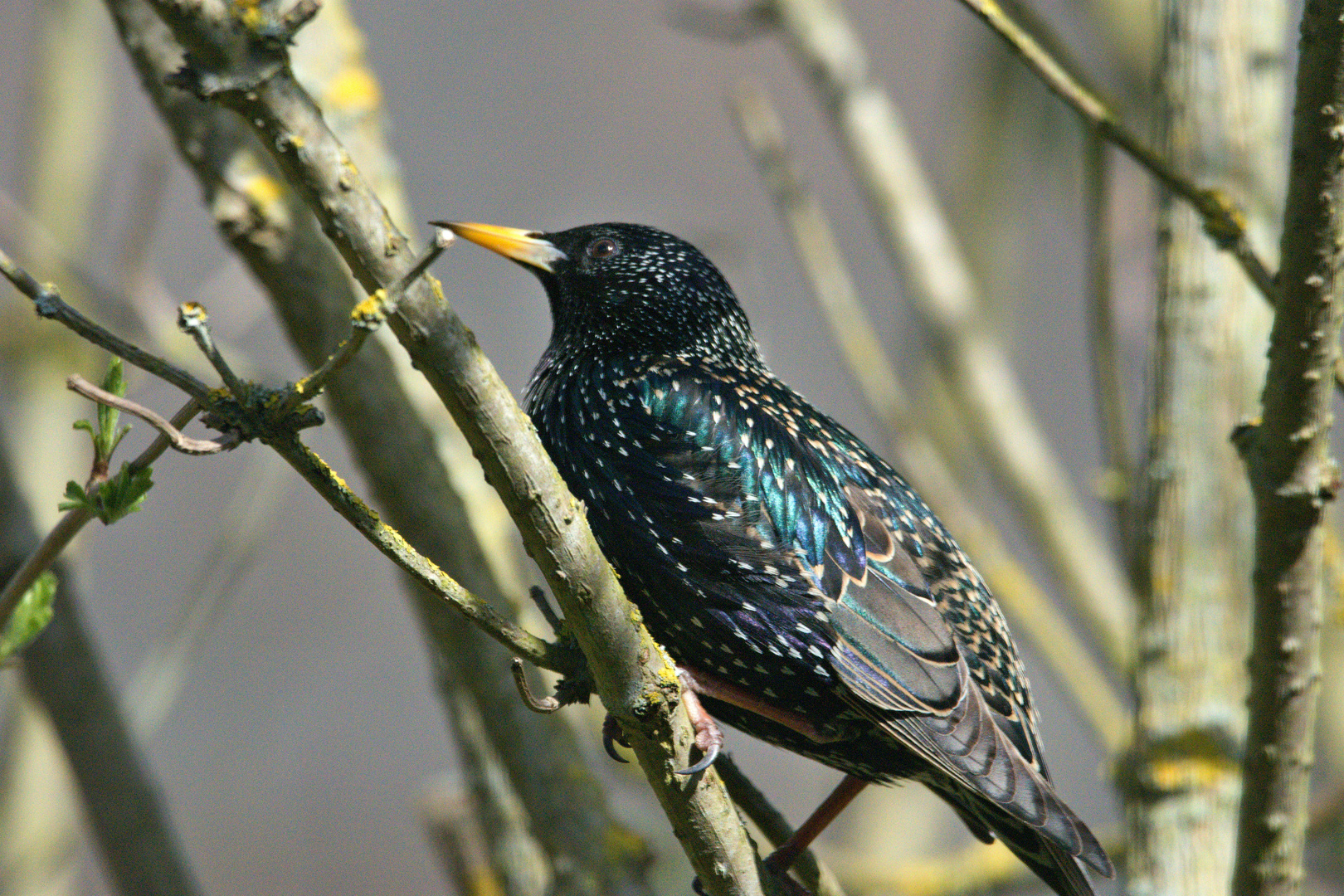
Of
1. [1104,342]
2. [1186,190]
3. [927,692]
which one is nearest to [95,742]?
[927,692]

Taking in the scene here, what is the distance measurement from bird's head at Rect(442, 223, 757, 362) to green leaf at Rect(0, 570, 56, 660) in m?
1.50

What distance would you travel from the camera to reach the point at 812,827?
309cm

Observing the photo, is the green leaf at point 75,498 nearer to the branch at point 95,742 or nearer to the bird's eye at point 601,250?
the branch at point 95,742

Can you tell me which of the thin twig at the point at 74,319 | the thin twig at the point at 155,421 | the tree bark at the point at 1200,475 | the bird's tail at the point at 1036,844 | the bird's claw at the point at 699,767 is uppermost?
the tree bark at the point at 1200,475

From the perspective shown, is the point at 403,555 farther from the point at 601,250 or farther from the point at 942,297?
the point at 942,297

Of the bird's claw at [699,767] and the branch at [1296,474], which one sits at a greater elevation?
the branch at [1296,474]

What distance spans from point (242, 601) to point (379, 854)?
2.00m

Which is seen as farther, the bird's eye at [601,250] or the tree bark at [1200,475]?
the bird's eye at [601,250]

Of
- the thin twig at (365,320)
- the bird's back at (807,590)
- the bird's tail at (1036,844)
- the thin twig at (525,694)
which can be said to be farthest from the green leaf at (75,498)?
the bird's tail at (1036,844)

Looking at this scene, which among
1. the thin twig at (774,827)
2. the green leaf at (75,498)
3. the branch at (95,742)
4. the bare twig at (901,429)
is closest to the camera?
the green leaf at (75,498)

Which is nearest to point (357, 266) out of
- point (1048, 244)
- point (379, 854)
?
point (379, 854)

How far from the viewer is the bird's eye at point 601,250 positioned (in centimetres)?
363

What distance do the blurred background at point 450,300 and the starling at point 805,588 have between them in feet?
3.71

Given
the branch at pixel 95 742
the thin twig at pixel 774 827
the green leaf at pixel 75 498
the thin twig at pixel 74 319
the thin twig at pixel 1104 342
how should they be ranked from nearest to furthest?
the thin twig at pixel 74 319
the green leaf at pixel 75 498
the thin twig at pixel 774 827
the branch at pixel 95 742
the thin twig at pixel 1104 342
